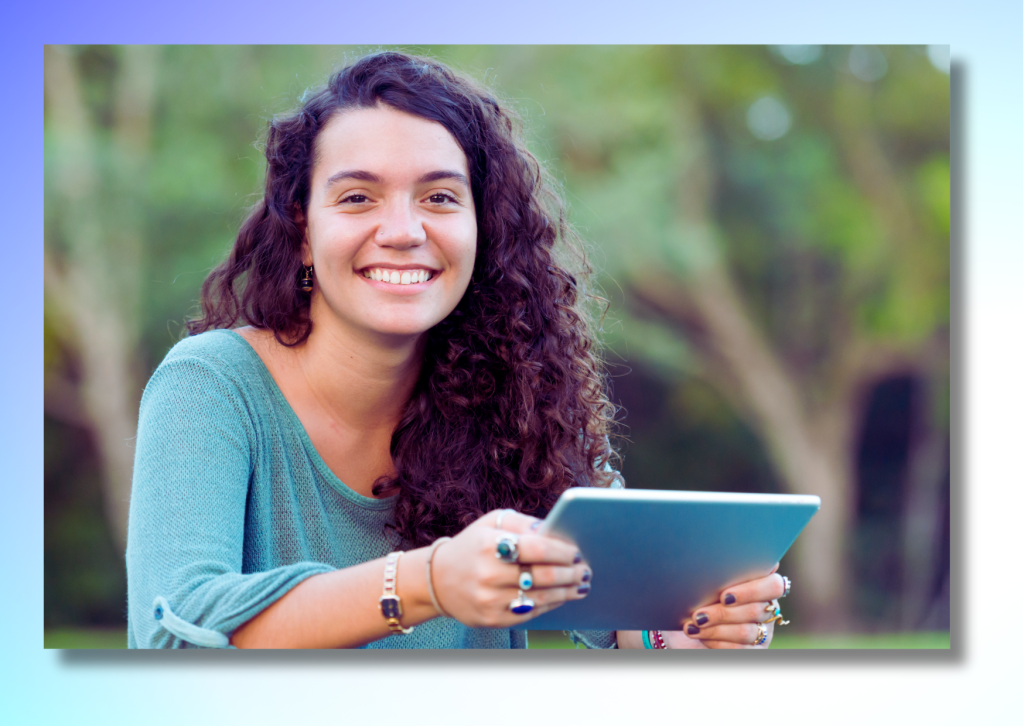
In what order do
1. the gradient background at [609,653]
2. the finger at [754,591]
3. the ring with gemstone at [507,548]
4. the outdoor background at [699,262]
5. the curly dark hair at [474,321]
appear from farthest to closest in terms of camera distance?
1. the outdoor background at [699,262]
2. the gradient background at [609,653]
3. the curly dark hair at [474,321]
4. the finger at [754,591]
5. the ring with gemstone at [507,548]

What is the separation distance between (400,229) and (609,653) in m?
1.02

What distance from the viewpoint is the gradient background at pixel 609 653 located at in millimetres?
2061

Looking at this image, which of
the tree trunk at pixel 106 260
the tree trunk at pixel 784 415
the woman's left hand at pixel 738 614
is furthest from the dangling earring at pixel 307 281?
the tree trunk at pixel 784 415

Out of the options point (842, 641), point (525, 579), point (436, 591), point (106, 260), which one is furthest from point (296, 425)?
point (842, 641)

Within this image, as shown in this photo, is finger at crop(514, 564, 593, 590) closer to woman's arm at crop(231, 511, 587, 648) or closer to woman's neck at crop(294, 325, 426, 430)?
woman's arm at crop(231, 511, 587, 648)

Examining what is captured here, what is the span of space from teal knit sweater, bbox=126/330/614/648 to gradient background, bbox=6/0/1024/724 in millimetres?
380

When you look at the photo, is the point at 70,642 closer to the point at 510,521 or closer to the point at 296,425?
the point at 296,425

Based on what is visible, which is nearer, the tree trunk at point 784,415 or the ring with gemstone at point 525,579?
the ring with gemstone at point 525,579

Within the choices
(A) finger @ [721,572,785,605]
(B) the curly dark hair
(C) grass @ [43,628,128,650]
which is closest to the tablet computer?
(A) finger @ [721,572,785,605]

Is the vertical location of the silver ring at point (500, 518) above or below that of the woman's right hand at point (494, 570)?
A: above

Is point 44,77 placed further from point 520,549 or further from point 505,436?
point 520,549

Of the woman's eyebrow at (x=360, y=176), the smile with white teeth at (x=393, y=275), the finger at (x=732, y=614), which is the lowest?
the finger at (x=732, y=614)

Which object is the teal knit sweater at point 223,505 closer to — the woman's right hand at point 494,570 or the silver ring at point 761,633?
the woman's right hand at point 494,570

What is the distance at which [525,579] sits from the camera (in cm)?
132
